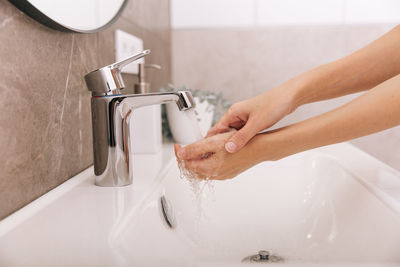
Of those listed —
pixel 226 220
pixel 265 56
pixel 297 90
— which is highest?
pixel 265 56

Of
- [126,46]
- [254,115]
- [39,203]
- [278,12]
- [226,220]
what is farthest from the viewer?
[278,12]

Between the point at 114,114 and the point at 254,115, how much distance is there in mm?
230

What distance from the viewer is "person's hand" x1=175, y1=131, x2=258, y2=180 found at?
602mm

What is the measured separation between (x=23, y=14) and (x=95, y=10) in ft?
0.82

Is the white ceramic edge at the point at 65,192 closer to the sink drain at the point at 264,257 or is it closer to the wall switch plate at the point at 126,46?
the sink drain at the point at 264,257

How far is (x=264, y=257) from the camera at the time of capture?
584 mm

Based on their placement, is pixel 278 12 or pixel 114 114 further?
pixel 278 12

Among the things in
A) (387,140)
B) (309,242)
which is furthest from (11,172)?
(387,140)

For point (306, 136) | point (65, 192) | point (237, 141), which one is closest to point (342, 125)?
point (306, 136)

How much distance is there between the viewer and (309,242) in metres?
0.66

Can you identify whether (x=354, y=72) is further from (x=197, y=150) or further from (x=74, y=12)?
(x=74, y=12)

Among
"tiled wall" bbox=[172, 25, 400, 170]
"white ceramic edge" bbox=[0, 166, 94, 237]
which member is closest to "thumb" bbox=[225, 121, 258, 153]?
"white ceramic edge" bbox=[0, 166, 94, 237]

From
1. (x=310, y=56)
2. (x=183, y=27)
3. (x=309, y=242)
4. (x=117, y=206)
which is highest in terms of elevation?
(x=183, y=27)

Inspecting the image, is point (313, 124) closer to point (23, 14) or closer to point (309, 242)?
point (309, 242)
